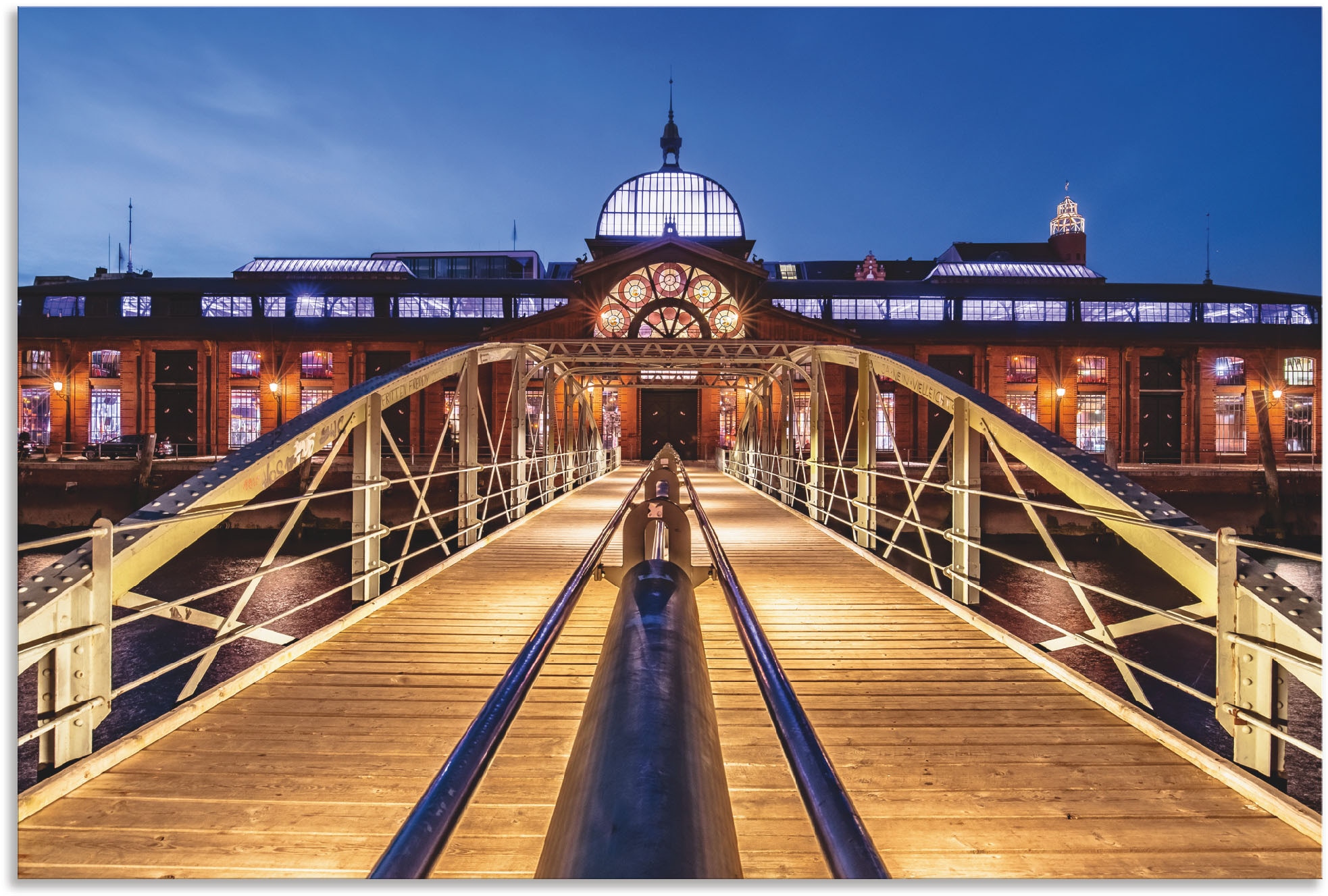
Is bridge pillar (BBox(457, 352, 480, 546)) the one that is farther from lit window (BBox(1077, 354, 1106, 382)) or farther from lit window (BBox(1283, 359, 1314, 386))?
lit window (BBox(1283, 359, 1314, 386))

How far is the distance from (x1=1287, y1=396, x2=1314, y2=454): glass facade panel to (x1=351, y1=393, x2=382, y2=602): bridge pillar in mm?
33580

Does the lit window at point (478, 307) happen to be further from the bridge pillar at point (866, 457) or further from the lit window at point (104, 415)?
the bridge pillar at point (866, 457)

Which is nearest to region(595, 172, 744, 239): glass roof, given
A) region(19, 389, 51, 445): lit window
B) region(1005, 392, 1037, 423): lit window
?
region(1005, 392, 1037, 423): lit window

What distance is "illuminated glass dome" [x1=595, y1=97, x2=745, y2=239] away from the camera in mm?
30609

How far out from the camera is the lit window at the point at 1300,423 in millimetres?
27281

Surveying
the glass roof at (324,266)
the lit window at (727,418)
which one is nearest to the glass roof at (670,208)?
the lit window at (727,418)

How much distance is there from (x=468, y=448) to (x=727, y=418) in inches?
932

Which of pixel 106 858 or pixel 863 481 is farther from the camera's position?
pixel 863 481

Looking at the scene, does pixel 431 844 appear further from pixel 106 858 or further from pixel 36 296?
pixel 36 296

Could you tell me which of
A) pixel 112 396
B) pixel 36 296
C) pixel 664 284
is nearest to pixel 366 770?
pixel 664 284

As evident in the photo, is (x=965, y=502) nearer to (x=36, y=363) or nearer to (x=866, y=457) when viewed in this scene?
(x=866, y=457)

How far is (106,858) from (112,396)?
33.7m

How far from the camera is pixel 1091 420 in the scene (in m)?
28.9

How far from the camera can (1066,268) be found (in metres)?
34.0
